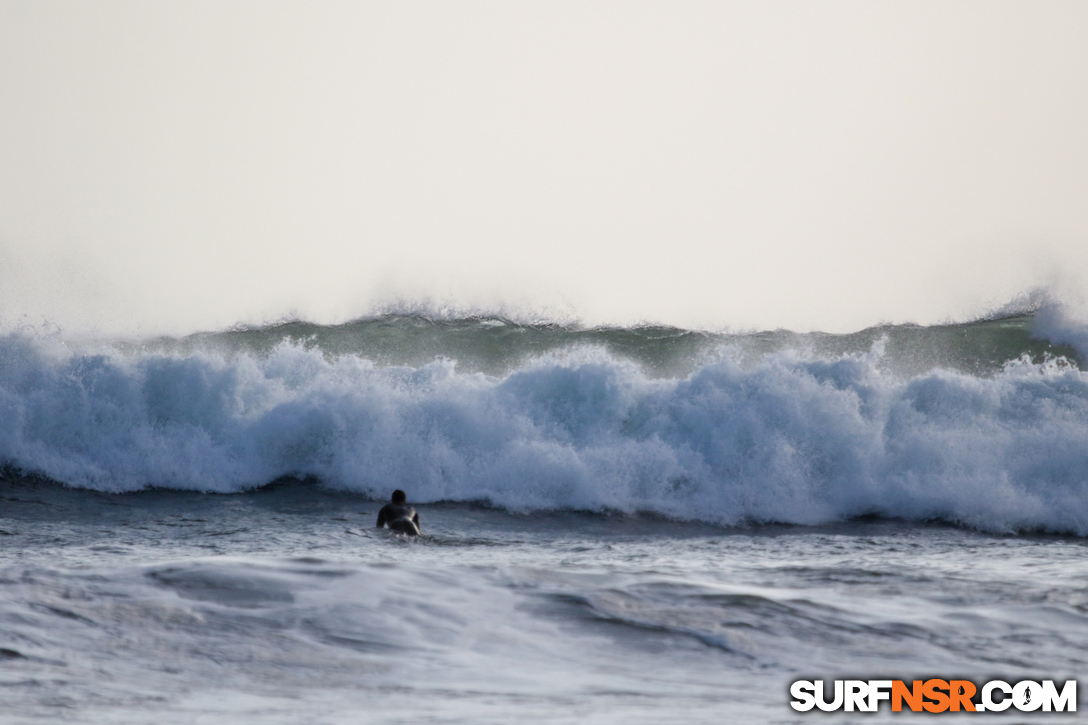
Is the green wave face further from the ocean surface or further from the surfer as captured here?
the surfer

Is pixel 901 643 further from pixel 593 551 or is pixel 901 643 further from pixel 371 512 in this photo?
pixel 371 512

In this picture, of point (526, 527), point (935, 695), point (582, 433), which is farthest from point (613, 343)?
point (935, 695)

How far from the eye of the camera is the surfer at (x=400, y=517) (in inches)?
414

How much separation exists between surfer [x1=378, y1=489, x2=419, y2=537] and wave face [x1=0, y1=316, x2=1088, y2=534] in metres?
2.32

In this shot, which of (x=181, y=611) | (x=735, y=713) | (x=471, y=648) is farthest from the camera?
(x=181, y=611)

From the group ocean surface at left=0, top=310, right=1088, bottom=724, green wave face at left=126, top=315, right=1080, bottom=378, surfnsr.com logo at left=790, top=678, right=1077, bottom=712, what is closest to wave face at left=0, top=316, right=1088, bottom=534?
ocean surface at left=0, top=310, right=1088, bottom=724

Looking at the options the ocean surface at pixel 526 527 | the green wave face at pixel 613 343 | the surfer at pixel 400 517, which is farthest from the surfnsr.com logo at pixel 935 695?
the green wave face at pixel 613 343

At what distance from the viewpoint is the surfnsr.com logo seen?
14.5 ft

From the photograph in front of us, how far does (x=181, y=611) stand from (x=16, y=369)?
35.0ft

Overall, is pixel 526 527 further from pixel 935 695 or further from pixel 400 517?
pixel 935 695

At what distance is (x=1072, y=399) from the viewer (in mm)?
14180

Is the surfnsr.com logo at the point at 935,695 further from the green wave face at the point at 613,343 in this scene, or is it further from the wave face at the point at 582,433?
the green wave face at the point at 613,343

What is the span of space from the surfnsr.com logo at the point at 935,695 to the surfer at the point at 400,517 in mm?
6241

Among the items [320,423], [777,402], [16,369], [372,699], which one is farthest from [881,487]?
[16,369]
